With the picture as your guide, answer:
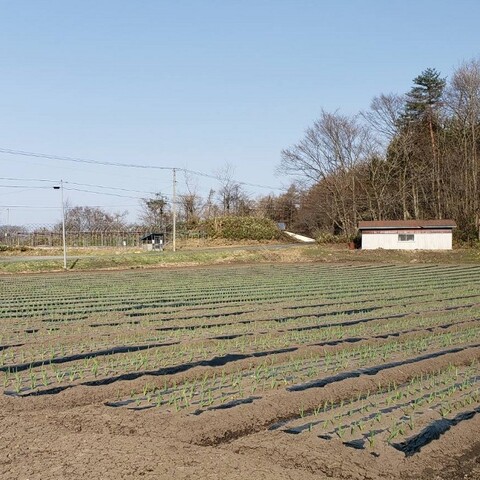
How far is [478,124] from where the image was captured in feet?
165

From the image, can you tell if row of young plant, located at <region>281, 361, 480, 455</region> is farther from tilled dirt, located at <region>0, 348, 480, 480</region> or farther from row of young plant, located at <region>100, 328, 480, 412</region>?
row of young plant, located at <region>100, 328, 480, 412</region>

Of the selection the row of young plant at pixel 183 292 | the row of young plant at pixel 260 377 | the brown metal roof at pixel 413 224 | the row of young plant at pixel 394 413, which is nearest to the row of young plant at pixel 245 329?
the row of young plant at pixel 260 377

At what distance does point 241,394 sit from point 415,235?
38.9 m

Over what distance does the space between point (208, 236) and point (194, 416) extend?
54.2m

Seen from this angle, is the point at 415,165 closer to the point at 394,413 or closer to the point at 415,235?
the point at 415,235

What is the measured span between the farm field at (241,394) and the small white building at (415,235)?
30.3 metres

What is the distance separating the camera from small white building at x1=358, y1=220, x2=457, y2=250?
42781 millimetres

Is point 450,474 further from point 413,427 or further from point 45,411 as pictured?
point 45,411

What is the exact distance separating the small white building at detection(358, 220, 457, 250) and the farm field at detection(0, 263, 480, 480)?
1193 inches

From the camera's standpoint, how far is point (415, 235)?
42.8 meters

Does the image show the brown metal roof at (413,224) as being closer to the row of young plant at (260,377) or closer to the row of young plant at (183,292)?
the row of young plant at (183,292)

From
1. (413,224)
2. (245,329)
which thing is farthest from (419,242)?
(245,329)

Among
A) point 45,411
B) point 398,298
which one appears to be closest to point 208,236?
point 398,298

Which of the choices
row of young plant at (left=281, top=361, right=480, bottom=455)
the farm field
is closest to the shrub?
the farm field
